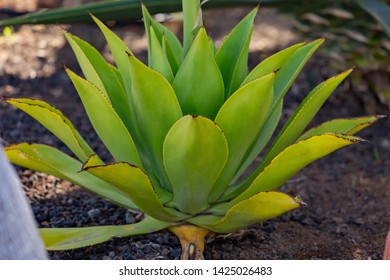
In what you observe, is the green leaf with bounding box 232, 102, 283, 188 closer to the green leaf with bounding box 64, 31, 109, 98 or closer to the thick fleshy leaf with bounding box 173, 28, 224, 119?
the thick fleshy leaf with bounding box 173, 28, 224, 119

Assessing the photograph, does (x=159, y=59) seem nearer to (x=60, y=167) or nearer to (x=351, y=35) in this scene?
(x=60, y=167)

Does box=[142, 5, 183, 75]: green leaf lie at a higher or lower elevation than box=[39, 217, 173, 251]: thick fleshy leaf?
higher

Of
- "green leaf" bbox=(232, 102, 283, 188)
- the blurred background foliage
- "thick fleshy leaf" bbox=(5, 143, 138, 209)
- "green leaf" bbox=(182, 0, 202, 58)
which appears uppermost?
the blurred background foliage

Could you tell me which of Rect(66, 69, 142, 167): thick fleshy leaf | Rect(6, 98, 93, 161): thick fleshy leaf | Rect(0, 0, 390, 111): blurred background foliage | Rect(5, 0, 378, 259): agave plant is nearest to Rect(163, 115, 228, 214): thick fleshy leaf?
Rect(5, 0, 378, 259): agave plant

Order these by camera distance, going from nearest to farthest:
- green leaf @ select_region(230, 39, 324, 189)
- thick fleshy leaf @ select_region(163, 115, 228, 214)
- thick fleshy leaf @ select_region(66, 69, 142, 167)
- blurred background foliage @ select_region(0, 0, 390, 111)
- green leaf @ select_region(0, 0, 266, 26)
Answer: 1. thick fleshy leaf @ select_region(163, 115, 228, 214)
2. thick fleshy leaf @ select_region(66, 69, 142, 167)
3. green leaf @ select_region(230, 39, 324, 189)
4. green leaf @ select_region(0, 0, 266, 26)
5. blurred background foliage @ select_region(0, 0, 390, 111)

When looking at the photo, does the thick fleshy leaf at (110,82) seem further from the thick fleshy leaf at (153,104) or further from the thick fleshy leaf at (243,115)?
the thick fleshy leaf at (243,115)

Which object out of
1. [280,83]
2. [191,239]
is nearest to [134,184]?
[191,239]
